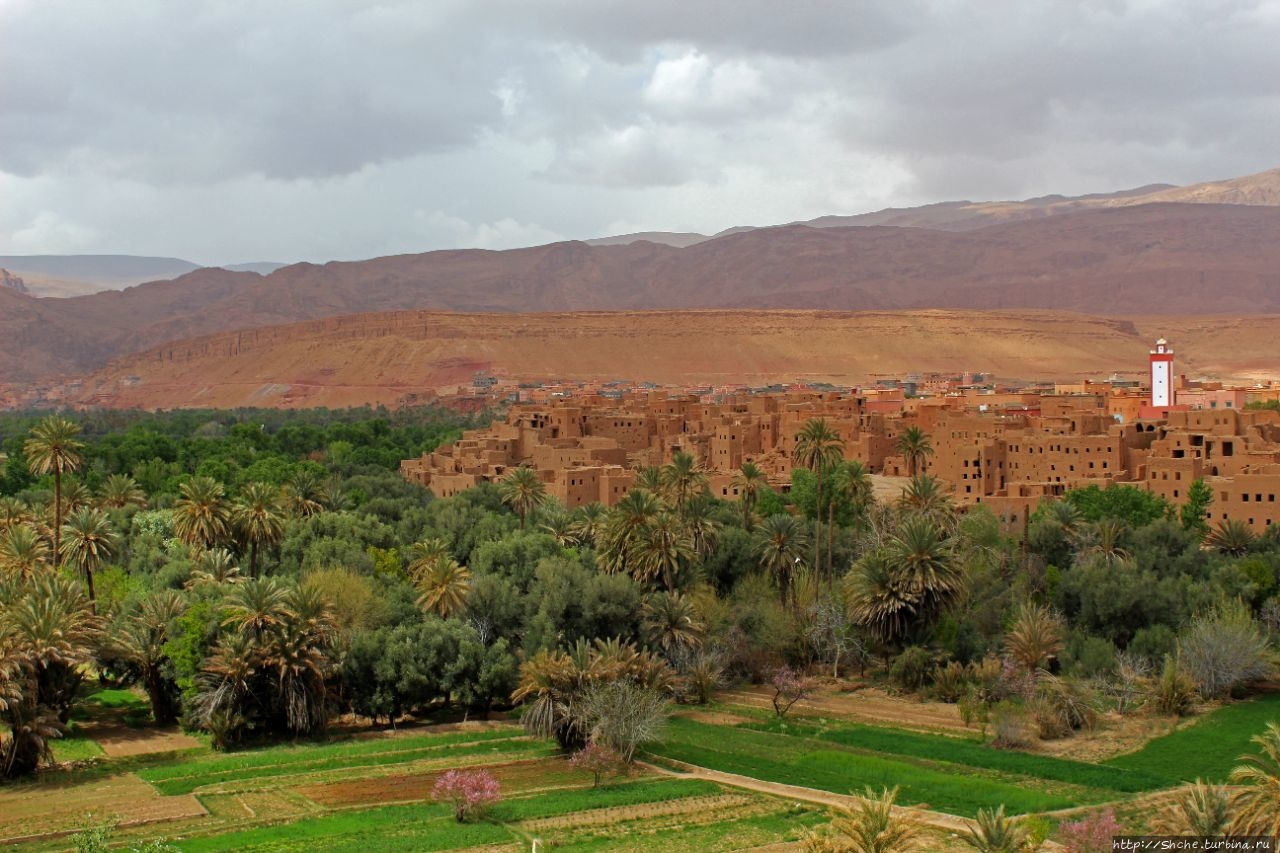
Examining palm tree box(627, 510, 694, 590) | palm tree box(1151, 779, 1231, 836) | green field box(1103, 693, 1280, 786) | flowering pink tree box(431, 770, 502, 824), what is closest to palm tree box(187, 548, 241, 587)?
palm tree box(627, 510, 694, 590)

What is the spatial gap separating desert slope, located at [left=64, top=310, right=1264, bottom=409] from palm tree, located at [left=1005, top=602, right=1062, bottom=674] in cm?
11059

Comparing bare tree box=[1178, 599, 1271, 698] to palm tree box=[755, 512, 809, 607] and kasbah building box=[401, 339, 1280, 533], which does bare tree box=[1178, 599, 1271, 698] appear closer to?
palm tree box=[755, 512, 809, 607]

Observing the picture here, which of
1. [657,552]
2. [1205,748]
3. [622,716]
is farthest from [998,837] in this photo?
[657,552]

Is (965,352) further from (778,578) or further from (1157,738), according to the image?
(1157,738)

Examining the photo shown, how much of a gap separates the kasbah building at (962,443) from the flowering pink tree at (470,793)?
29.3 metres

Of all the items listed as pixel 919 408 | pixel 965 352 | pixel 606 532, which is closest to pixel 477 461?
pixel 919 408

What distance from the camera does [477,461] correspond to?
216 ft

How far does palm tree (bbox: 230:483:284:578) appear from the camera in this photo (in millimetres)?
41906

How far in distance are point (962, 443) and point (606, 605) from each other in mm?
23866

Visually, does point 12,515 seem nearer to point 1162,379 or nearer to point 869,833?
point 869,833

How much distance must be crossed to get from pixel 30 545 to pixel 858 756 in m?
23.8

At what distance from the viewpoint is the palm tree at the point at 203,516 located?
4159 centimetres

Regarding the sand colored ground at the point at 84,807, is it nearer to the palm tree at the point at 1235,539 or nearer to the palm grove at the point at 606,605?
the palm grove at the point at 606,605

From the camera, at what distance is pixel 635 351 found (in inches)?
6688
